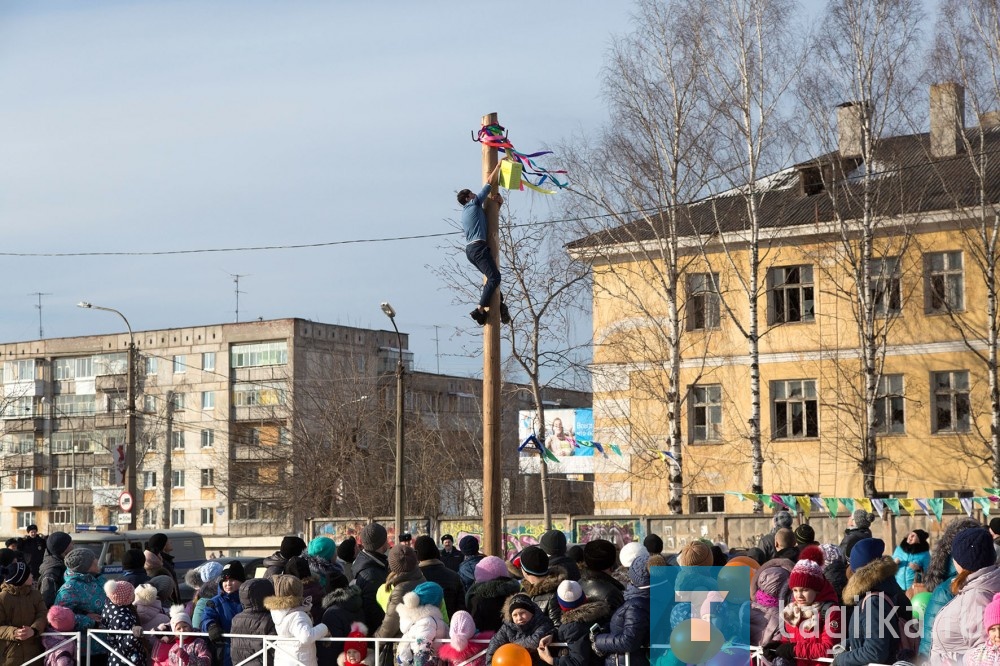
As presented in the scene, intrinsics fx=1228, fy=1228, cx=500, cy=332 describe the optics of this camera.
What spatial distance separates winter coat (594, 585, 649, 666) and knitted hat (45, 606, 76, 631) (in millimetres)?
5618

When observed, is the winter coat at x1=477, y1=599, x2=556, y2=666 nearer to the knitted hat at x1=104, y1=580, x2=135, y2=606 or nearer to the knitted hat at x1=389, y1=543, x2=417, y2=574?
the knitted hat at x1=389, y1=543, x2=417, y2=574

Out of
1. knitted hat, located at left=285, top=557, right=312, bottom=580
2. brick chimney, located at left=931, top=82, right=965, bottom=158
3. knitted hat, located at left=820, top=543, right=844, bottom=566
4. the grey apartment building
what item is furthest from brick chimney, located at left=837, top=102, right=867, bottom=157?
knitted hat, located at left=285, top=557, right=312, bottom=580

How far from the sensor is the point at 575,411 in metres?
45.6

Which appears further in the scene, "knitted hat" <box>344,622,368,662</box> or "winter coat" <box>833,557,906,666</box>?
"knitted hat" <box>344,622,368,662</box>

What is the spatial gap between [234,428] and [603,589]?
65581 mm

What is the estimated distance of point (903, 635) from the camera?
8.16m

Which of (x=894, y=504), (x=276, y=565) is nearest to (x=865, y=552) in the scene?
(x=276, y=565)

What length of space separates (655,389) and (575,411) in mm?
7767

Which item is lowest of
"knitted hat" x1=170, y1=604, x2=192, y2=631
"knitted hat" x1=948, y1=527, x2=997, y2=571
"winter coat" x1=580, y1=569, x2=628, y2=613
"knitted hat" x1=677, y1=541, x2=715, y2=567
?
"knitted hat" x1=170, y1=604, x2=192, y2=631

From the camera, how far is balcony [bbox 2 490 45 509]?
7912 cm

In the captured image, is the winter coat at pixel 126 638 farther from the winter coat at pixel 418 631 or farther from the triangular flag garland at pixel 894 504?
the triangular flag garland at pixel 894 504

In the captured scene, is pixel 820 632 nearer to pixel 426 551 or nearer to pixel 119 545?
pixel 426 551

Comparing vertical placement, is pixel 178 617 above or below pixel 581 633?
below

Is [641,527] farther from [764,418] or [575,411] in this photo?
[575,411]
